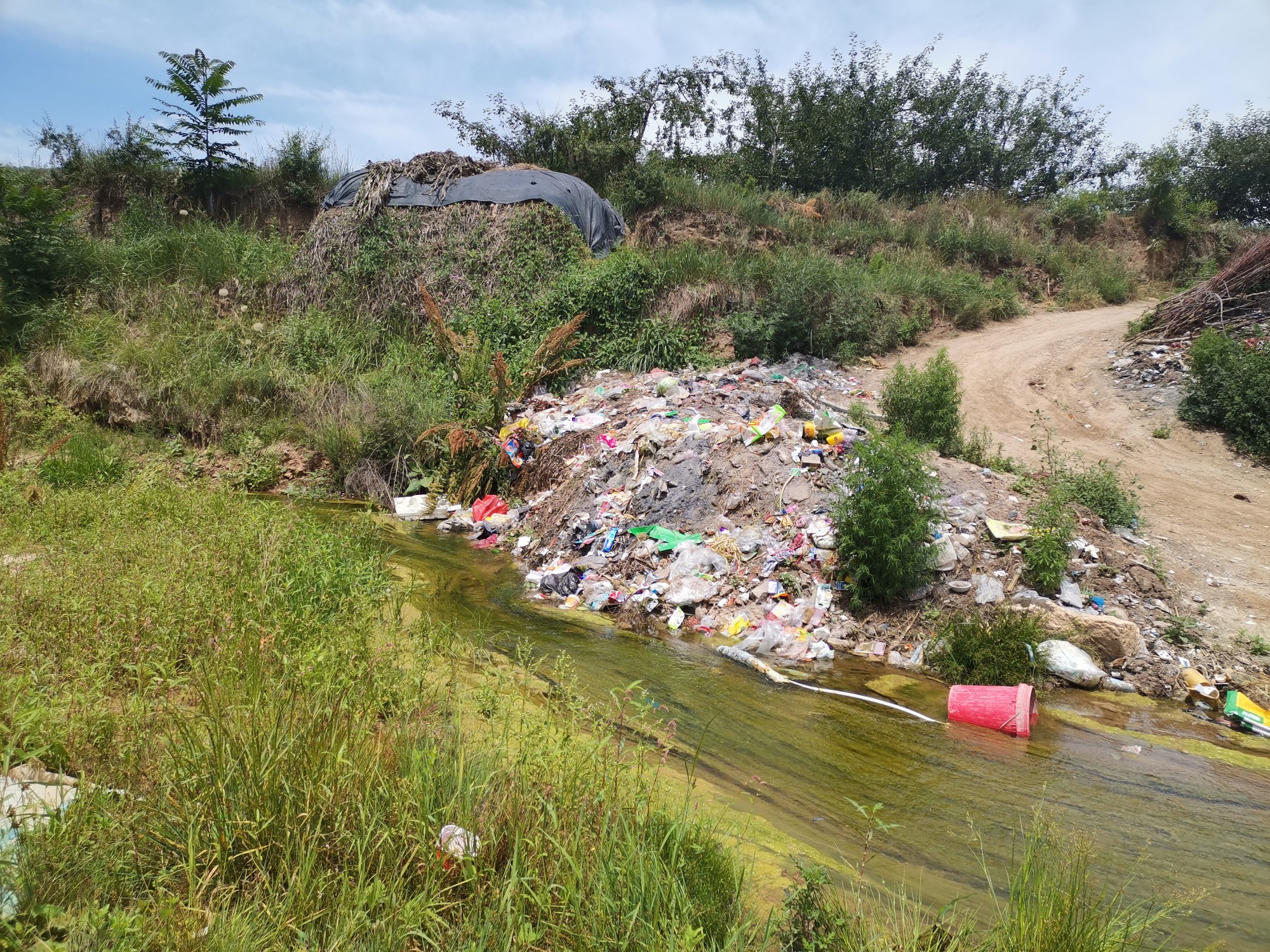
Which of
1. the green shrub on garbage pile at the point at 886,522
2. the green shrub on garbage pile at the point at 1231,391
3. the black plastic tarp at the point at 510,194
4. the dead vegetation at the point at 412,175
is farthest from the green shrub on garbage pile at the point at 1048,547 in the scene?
the dead vegetation at the point at 412,175

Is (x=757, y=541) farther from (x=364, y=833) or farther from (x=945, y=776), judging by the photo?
(x=364, y=833)

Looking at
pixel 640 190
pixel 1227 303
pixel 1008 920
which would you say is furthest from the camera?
pixel 640 190

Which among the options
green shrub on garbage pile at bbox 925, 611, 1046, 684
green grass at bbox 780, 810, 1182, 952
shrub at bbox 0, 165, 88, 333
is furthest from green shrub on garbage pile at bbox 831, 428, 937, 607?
shrub at bbox 0, 165, 88, 333

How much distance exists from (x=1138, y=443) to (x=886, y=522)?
562 cm

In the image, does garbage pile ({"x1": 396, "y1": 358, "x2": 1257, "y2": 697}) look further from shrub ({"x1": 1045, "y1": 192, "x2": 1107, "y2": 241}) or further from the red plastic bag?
shrub ({"x1": 1045, "y1": 192, "x2": 1107, "y2": 241})

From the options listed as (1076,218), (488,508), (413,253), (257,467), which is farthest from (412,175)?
(1076,218)

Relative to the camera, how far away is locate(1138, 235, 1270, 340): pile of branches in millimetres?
10633

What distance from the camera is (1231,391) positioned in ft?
28.2

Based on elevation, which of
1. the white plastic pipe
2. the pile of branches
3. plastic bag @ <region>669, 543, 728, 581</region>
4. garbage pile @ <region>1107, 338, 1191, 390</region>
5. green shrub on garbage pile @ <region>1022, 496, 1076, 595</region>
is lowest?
the white plastic pipe

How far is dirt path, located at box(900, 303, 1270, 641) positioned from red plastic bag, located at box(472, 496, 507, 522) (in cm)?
567

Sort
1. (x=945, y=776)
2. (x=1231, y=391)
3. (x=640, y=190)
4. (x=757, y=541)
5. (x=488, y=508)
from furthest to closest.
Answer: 1. (x=640, y=190)
2. (x=1231, y=391)
3. (x=488, y=508)
4. (x=757, y=541)
5. (x=945, y=776)

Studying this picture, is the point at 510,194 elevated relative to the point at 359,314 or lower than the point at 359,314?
elevated

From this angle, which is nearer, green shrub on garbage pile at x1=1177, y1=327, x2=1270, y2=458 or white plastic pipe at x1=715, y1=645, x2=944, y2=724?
white plastic pipe at x1=715, y1=645, x2=944, y2=724

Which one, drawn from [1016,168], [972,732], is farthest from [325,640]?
[1016,168]
